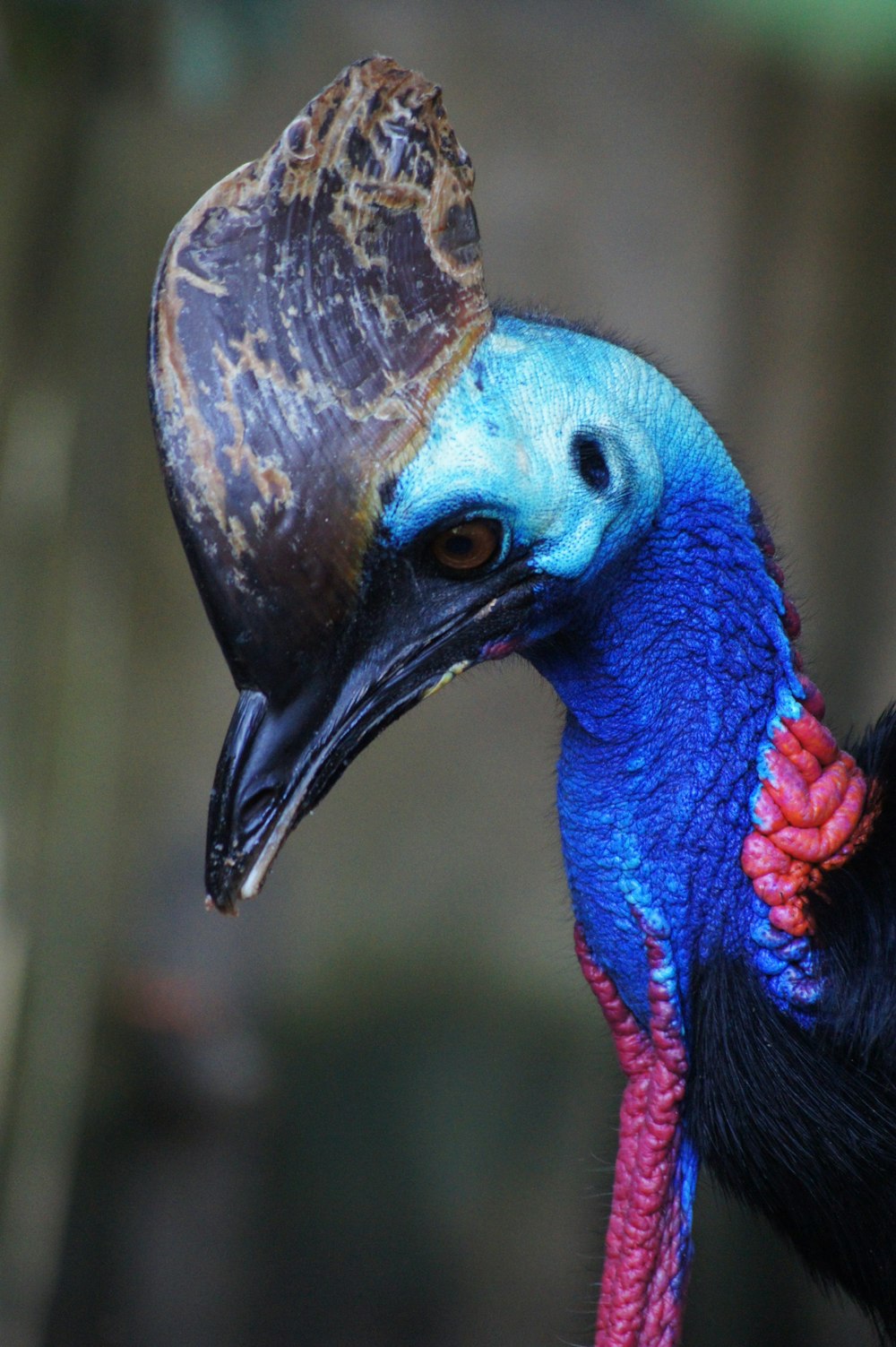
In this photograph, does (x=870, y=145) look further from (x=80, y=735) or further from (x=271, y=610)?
(x=271, y=610)

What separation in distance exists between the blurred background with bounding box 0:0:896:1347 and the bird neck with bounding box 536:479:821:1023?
153cm

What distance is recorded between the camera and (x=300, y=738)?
2.91ft

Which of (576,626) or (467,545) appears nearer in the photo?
(467,545)

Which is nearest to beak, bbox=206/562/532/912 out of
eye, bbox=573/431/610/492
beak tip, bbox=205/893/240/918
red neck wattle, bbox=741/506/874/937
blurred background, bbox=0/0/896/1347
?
beak tip, bbox=205/893/240/918

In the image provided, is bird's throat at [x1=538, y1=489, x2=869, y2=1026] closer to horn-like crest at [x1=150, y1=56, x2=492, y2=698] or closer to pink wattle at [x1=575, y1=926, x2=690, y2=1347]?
pink wattle at [x1=575, y1=926, x2=690, y2=1347]

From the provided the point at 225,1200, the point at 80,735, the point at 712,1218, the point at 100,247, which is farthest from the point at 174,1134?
the point at 100,247

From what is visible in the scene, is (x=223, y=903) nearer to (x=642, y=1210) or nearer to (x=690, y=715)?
(x=690, y=715)

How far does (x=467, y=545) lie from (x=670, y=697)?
0.85ft

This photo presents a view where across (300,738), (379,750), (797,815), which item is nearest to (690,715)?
(797,815)

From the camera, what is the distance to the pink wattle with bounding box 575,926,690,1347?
1.15m

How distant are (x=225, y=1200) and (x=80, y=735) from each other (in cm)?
93

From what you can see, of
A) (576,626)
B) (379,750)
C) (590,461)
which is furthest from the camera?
(379,750)

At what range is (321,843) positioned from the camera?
2.93 m

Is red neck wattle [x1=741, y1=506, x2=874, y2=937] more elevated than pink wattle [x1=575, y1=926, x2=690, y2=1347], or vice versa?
red neck wattle [x1=741, y1=506, x2=874, y2=937]
